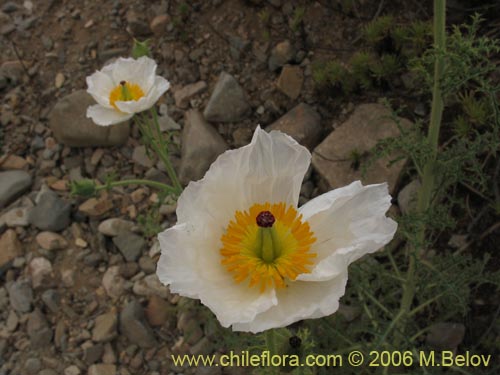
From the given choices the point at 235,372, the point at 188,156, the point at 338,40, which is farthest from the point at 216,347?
the point at 338,40

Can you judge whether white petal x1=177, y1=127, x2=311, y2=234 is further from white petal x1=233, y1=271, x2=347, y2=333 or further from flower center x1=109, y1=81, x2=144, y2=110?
flower center x1=109, y1=81, x2=144, y2=110

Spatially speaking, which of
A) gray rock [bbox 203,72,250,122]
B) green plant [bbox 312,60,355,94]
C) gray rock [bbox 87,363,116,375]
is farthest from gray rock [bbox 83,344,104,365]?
green plant [bbox 312,60,355,94]

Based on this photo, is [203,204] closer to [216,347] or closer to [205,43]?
[216,347]

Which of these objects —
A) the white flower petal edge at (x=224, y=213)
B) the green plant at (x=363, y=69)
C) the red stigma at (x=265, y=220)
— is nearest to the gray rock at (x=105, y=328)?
the white flower petal edge at (x=224, y=213)

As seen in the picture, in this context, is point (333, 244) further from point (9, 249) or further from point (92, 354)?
point (9, 249)

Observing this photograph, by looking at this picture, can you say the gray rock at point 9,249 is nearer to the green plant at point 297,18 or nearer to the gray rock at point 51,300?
the gray rock at point 51,300

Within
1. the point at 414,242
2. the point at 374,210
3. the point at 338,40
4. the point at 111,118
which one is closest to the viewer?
the point at 374,210
